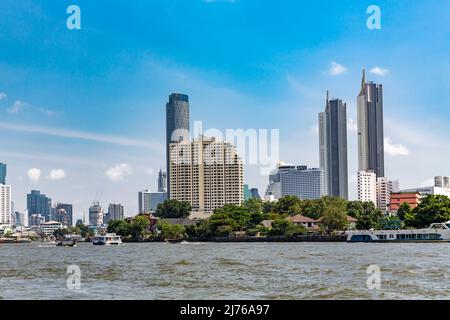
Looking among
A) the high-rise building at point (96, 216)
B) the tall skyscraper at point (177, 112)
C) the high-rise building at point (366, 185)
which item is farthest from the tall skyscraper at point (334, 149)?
the high-rise building at point (96, 216)

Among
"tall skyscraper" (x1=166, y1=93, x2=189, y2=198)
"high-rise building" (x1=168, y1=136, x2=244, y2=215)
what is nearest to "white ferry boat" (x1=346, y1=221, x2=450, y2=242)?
"high-rise building" (x1=168, y1=136, x2=244, y2=215)

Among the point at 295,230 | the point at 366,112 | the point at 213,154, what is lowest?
the point at 295,230

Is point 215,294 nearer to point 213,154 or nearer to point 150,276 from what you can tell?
point 150,276

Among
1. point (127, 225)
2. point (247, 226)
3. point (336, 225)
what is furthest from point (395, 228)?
point (127, 225)

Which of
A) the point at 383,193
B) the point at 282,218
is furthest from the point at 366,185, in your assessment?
the point at 282,218

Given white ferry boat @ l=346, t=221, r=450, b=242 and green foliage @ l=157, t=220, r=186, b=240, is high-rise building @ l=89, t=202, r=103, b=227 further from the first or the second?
white ferry boat @ l=346, t=221, r=450, b=242

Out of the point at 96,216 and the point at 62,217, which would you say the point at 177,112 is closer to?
the point at 96,216
